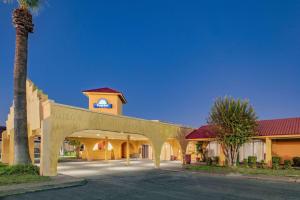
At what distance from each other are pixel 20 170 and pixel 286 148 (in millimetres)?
23303

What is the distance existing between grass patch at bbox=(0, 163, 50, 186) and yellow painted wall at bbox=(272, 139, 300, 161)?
70.6ft

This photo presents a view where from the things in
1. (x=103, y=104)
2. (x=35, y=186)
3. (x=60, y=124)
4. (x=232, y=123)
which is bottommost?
(x=35, y=186)

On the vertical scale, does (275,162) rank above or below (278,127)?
below

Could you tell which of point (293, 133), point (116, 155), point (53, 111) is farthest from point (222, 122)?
point (116, 155)

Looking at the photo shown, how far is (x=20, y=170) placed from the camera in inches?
658

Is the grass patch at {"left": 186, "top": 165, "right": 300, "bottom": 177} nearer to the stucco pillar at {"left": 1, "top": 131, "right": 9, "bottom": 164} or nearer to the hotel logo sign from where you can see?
the hotel logo sign

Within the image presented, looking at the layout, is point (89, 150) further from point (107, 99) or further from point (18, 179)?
point (18, 179)

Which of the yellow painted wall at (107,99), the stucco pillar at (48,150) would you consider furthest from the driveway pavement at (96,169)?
the yellow painted wall at (107,99)

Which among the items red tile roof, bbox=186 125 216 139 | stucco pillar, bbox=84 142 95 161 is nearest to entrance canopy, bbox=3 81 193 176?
red tile roof, bbox=186 125 216 139

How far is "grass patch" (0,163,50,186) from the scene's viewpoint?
14.8 metres

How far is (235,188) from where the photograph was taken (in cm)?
1491

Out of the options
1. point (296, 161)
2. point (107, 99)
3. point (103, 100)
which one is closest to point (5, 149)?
point (103, 100)

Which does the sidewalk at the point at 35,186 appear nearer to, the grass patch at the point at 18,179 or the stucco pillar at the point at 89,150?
the grass patch at the point at 18,179

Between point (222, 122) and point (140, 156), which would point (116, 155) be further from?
point (222, 122)
